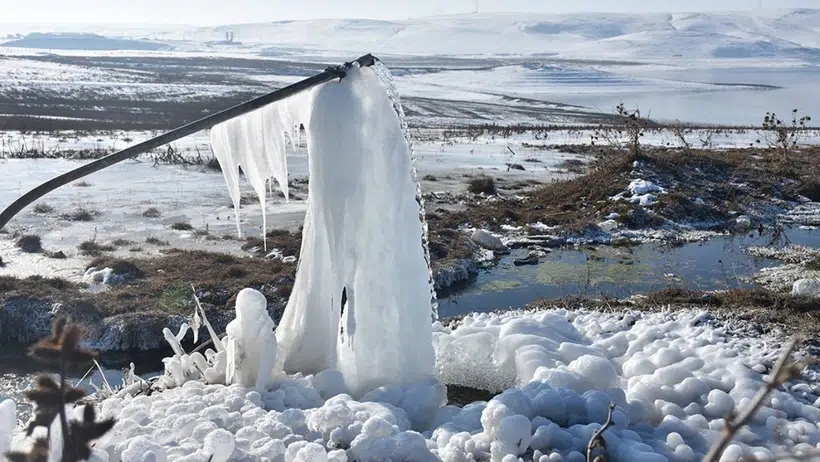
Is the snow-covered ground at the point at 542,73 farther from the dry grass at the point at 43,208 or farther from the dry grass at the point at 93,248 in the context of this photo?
the dry grass at the point at 93,248

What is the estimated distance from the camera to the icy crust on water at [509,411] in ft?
15.6

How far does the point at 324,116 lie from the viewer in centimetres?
582

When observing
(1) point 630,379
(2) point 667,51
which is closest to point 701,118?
(1) point 630,379

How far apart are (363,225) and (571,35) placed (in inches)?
5400

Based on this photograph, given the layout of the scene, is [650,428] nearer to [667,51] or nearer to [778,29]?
[667,51]

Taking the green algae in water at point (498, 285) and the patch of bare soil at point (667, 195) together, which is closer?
the green algae in water at point (498, 285)

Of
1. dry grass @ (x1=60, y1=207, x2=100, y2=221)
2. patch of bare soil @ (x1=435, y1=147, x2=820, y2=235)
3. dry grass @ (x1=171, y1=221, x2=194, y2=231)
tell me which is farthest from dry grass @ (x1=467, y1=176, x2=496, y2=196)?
dry grass @ (x1=60, y1=207, x2=100, y2=221)

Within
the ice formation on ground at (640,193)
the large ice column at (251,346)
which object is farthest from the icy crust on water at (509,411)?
the ice formation on ground at (640,193)

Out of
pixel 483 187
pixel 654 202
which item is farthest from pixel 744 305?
pixel 483 187

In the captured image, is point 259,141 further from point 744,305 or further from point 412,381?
point 744,305

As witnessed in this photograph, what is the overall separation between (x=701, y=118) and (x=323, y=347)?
37533mm

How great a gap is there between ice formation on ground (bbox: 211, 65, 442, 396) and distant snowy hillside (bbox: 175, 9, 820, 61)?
97.9 m

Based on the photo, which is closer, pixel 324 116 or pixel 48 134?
pixel 324 116

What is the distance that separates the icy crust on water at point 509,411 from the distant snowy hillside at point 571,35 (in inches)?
3825
